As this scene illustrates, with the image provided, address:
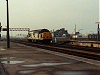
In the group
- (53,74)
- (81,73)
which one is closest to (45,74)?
(53,74)

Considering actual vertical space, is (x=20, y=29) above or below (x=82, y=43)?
above

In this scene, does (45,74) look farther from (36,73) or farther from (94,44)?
(94,44)

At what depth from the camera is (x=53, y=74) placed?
8.06 m

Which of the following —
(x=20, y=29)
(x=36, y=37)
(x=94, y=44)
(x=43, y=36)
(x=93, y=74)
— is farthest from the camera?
(x=20, y=29)

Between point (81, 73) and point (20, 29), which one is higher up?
point (20, 29)

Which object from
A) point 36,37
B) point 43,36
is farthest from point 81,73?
point 36,37

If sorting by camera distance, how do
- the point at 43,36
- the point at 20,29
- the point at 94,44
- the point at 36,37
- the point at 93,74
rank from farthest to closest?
the point at 20,29, the point at 36,37, the point at 43,36, the point at 94,44, the point at 93,74

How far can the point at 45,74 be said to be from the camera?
8070mm

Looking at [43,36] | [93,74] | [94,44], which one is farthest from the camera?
[43,36]

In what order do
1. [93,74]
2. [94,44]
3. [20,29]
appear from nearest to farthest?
[93,74]
[94,44]
[20,29]

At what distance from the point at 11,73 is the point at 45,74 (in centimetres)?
170

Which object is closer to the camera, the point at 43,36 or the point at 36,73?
the point at 36,73

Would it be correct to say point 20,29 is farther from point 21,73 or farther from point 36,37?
point 21,73

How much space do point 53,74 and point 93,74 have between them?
1.86 meters
